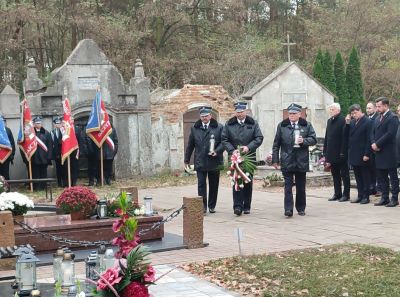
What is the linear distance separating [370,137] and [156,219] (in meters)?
5.61

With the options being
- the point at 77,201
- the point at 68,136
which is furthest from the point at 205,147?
the point at 68,136

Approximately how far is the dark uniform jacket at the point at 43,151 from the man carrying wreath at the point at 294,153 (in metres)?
9.19

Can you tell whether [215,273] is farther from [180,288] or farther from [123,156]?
[123,156]

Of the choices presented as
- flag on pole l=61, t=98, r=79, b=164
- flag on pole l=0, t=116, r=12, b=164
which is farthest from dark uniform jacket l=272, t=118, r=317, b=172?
flag on pole l=0, t=116, r=12, b=164

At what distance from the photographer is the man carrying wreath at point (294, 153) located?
12219mm

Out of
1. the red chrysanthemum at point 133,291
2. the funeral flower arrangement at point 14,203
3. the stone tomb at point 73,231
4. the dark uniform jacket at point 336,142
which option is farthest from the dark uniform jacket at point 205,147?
the red chrysanthemum at point 133,291

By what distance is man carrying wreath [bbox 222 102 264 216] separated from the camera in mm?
12703

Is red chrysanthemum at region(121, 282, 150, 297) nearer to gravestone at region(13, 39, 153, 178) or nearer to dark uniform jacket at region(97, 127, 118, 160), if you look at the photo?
dark uniform jacket at region(97, 127, 118, 160)

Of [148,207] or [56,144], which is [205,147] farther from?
[56,144]

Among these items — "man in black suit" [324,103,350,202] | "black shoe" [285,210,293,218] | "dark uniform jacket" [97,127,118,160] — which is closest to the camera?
"black shoe" [285,210,293,218]

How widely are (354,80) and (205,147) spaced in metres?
19.2

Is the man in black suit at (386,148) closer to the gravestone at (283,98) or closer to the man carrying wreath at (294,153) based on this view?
the man carrying wreath at (294,153)

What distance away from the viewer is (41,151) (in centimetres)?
1956

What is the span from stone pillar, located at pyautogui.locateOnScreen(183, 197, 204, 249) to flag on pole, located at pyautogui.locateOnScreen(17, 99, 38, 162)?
10.9m
